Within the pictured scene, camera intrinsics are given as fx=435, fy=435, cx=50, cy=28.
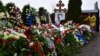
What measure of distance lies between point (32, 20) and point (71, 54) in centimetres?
401

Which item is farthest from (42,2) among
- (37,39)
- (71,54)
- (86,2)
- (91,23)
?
(86,2)

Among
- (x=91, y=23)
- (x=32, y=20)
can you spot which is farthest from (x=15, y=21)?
(x=91, y=23)

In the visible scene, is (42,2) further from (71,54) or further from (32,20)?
(71,54)

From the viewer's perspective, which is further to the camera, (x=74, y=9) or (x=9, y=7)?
(x=74, y=9)

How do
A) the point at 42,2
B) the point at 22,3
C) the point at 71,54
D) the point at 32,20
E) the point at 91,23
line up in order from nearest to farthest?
the point at 71,54 < the point at 32,20 < the point at 22,3 < the point at 42,2 < the point at 91,23

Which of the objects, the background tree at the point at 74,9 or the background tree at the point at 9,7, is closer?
the background tree at the point at 9,7

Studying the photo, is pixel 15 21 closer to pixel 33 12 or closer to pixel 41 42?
pixel 33 12

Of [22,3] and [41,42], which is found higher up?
[22,3]

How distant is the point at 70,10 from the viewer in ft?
80.4

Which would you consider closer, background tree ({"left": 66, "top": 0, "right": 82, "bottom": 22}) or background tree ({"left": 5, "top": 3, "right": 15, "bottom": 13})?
background tree ({"left": 5, "top": 3, "right": 15, "bottom": 13})

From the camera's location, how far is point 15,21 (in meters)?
15.2

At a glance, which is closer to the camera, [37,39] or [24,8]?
[37,39]

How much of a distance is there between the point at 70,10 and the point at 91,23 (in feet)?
9.36

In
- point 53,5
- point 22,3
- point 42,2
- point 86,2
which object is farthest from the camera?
point 86,2
